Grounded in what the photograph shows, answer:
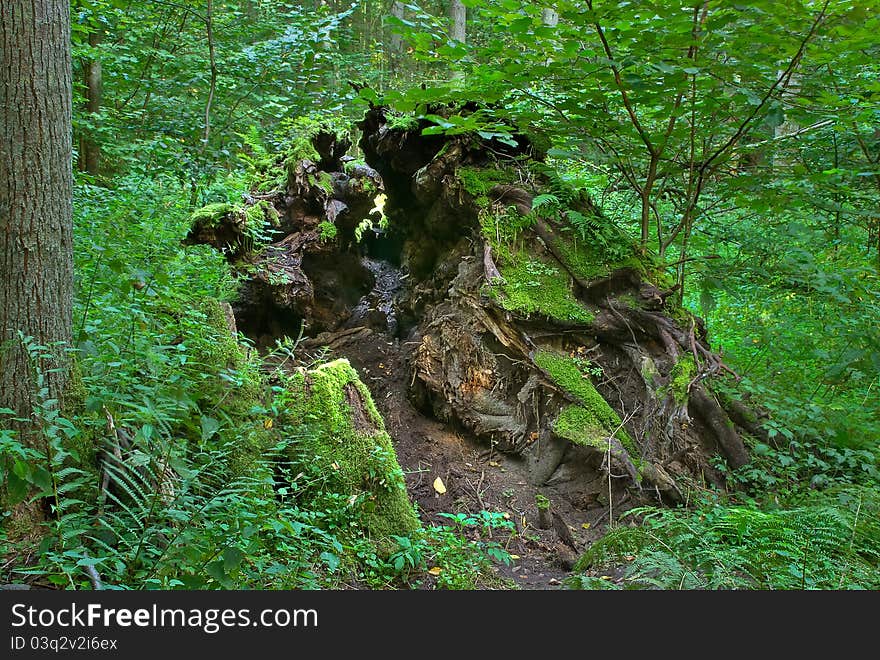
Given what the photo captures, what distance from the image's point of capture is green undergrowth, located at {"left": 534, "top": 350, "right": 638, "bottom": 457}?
478 cm

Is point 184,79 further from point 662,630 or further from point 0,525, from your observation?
point 662,630

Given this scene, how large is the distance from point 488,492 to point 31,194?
3749 mm

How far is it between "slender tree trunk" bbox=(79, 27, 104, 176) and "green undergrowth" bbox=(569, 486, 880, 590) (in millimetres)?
9784

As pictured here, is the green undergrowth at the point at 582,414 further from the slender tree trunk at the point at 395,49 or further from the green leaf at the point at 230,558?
the slender tree trunk at the point at 395,49

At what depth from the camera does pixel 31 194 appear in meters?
2.82

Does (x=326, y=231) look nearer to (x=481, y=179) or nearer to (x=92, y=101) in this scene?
(x=481, y=179)

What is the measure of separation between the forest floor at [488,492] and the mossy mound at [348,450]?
0.64 m

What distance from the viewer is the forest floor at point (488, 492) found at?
166 inches

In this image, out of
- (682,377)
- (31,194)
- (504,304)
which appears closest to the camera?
(31,194)

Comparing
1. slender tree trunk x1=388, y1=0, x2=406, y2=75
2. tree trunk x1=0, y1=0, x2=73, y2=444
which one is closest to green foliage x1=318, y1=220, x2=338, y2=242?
tree trunk x1=0, y1=0, x2=73, y2=444

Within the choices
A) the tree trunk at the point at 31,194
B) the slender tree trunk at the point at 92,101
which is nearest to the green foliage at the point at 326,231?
the tree trunk at the point at 31,194

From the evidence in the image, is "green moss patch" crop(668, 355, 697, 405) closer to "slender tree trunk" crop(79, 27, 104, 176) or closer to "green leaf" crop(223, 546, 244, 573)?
"green leaf" crop(223, 546, 244, 573)

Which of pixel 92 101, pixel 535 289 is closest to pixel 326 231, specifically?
pixel 535 289

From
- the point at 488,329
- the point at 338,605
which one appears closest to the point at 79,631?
the point at 338,605
